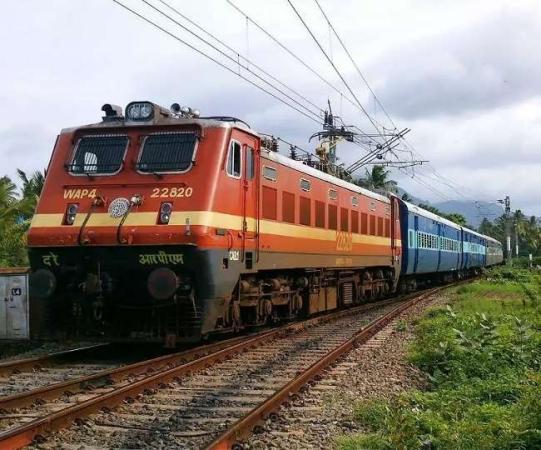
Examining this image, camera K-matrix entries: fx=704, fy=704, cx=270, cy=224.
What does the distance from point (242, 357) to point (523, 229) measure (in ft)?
304

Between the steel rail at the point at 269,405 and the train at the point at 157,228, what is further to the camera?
the train at the point at 157,228

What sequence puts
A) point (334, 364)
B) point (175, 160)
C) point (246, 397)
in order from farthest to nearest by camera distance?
point (175, 160)
point (334, 364)
point (246, 397)

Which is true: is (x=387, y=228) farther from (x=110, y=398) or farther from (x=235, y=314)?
(x=110, y=398)

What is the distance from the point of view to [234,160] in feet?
35.7

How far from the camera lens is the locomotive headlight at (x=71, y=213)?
10.4 metres

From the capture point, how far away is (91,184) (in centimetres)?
1067

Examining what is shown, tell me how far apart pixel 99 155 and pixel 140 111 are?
94 cm

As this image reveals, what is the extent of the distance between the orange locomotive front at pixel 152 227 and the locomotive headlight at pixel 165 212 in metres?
0.02

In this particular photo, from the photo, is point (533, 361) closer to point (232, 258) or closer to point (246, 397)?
point (246, 397)

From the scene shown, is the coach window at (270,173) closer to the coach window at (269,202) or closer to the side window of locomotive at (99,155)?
the coach window at (269,202)

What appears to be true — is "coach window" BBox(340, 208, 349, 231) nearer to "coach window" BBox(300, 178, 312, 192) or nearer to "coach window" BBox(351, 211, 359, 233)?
"coach window" BBox(351, 211, 359, 233)

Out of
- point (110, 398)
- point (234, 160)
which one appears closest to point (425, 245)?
point (234, 160)

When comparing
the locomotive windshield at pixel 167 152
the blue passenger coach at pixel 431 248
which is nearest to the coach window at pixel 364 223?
the blue passenger coach at pixel 431 248

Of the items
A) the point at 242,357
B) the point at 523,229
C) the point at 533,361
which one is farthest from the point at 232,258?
the point at 523,229
